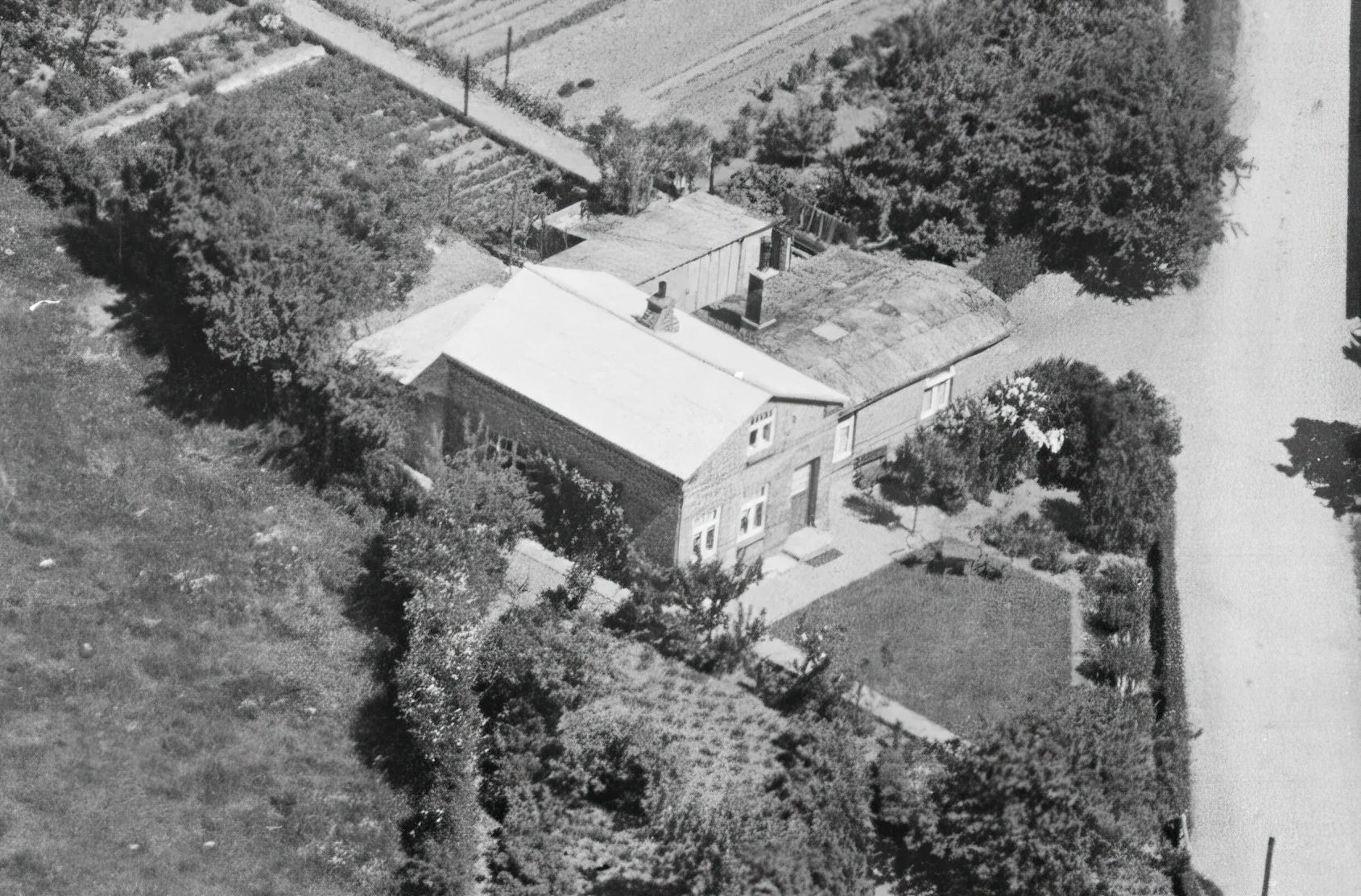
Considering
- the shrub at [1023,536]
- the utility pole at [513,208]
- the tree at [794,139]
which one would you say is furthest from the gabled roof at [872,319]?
the tree at [794,139]

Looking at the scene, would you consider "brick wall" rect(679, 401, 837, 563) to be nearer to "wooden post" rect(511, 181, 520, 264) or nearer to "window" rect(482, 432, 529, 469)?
"window" rect(482, 432, 529, 469)

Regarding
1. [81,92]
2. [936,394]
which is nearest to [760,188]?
[936,394]

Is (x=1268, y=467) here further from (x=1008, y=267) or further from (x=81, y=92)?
(x=81, y=92)

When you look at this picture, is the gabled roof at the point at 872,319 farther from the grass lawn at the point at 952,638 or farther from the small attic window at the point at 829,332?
the grass lawn at the point at 952,638

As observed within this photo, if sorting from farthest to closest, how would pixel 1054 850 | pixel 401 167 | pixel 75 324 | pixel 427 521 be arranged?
pixel 401 167, pixel 75 324, pixel 427 521, pixel 1054 850

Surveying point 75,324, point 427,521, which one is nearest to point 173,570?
point 427,521

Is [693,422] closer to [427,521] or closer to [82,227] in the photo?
[427,521]
